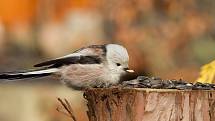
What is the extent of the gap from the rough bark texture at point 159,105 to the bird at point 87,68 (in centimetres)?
79

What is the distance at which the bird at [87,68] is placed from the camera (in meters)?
3.89

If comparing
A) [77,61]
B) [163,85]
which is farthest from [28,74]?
[163,85]

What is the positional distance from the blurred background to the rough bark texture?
3.01 meters

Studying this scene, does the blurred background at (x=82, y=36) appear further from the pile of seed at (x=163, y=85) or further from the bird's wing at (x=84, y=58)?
the pile of seed at (x=163, y=85)

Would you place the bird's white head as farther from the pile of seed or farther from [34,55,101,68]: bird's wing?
the pile of seed

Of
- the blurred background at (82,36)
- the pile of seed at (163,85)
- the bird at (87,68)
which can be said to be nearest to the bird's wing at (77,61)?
the bird at (87,68)

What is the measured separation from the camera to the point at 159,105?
9.95 ft

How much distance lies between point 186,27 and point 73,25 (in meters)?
0.88

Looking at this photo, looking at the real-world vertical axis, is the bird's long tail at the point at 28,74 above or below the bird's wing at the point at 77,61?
below

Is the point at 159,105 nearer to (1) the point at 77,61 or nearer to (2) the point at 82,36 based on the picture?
(1) the point at 77,61

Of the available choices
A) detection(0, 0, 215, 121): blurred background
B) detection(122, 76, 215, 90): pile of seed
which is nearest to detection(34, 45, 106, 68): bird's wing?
detection(122, 76, 215, 90): pile of seed

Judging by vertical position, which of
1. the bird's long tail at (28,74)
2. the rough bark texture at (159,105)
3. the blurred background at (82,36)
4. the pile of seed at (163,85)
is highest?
the blurred background at (82,36)

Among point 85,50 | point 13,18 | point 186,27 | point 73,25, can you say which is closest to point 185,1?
point 186,27

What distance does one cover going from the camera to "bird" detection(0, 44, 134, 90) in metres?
3.89
